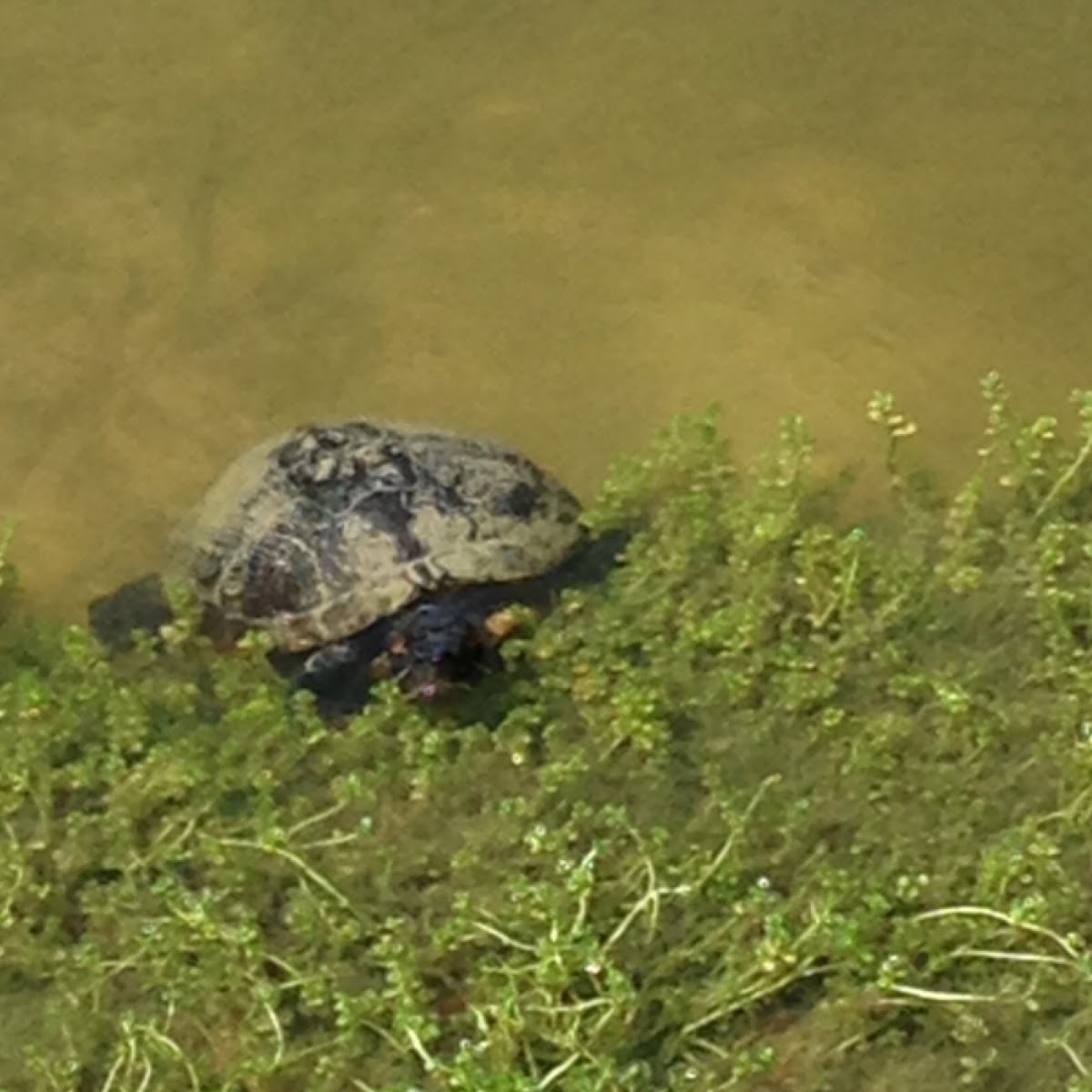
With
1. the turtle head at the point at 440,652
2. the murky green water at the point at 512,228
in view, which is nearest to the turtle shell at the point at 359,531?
→ the turtle head at the point at 440,652

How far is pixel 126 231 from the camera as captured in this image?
14.0 feet

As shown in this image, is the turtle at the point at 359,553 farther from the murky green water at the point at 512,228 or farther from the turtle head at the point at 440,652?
the murky green water at the point at 512,228

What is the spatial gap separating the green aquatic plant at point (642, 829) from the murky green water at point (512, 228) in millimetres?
585

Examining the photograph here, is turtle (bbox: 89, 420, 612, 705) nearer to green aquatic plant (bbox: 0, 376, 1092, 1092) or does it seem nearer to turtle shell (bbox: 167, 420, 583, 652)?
turtle shell (bbox: 167, 420, 583, 652)

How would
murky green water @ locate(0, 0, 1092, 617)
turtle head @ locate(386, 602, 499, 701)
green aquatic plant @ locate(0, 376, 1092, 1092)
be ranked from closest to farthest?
green aquatic plant @ locate(0, 376, 1092, 1092) < turtle head @ locate(386, 602, 499, 701) < murky green water @ locate(0, 0, 1092, 617)

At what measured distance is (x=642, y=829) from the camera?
2762 mm

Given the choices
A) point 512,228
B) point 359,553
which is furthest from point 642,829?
point 512,228

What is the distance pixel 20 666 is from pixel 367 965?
3.58ft

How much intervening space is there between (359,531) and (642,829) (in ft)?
Answer: 3.24

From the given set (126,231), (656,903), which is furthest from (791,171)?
(656,903)

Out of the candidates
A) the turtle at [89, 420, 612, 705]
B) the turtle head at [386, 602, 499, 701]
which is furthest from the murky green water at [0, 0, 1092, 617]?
the turtle head at [386, 602, 499, 701]

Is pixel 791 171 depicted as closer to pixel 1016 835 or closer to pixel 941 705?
pixel 941 705

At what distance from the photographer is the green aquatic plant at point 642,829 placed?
8.06 feet

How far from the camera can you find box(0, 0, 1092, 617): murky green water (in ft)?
12.7
